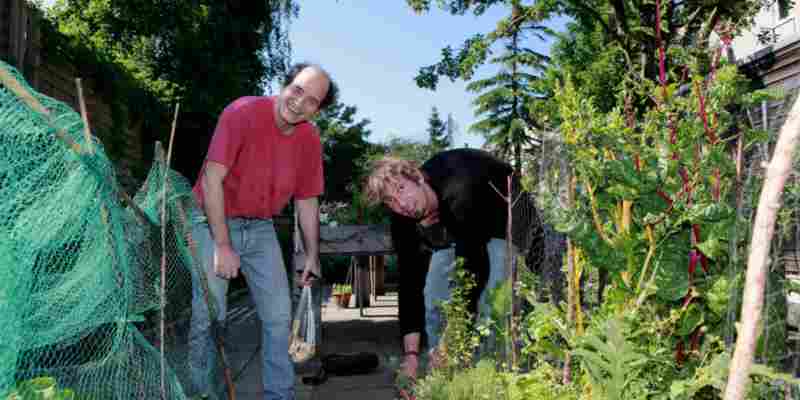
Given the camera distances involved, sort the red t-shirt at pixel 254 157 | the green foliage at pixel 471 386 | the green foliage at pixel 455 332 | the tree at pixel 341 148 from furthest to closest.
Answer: the tree at pixel 341 148 < the red t-shirt at pixel 254 157 < the green foliage at pixel 455 332 < the green foliage at pixel 471 386

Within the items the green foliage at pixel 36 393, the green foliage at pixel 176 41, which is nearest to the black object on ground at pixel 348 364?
the green foliage at pixel 36 393

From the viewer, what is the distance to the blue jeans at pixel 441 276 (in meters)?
3.39

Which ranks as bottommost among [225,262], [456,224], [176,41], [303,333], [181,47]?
[303,333]

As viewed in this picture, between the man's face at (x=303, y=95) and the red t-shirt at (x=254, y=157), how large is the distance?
0.12 metres

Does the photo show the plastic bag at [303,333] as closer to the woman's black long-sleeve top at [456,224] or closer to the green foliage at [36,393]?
the woman's black long-sleeve top at [456,224]

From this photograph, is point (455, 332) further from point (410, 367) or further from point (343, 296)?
point (343, 296)

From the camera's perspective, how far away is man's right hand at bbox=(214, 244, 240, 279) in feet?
9.14

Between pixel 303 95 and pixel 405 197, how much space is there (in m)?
0.66

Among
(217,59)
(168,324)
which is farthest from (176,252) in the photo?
(217,59)

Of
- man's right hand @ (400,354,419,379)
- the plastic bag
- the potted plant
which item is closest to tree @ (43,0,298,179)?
the potted plant

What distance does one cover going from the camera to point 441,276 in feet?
11.4

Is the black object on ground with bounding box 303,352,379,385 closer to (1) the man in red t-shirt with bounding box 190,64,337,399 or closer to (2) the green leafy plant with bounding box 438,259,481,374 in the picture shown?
(1) the man in red t-shirt with bounding box 190,64,337,399

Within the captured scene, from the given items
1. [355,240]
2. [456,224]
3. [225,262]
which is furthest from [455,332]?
[355,240]

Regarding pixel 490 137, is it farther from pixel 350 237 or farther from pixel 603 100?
pixel 350 237
